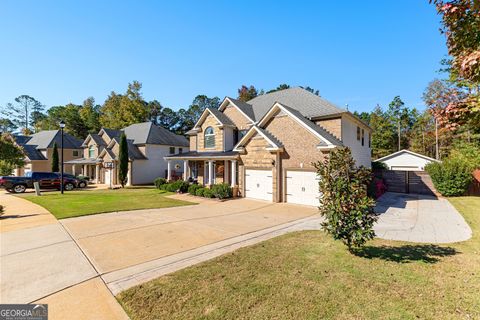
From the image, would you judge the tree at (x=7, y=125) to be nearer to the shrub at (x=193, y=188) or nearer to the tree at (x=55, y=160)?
the tree at (x=55, y=160)

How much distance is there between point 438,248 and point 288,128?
10.1 m

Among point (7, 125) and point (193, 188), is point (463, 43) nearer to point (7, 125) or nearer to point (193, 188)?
point (193, 188)

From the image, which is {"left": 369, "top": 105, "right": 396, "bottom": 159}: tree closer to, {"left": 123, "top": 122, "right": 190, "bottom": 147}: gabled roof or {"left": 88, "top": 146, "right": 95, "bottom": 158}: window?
{"left": 123, "top": 122, "right": 190, "bottom": 147}: gabled roof

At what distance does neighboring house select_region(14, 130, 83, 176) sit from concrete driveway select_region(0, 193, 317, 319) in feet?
94.8

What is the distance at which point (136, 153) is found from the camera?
28750mm

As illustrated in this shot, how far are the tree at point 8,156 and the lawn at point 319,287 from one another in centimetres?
2987

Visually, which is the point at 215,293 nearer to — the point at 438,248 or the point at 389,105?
the point at 438,248

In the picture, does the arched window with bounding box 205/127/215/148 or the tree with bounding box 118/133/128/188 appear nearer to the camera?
the arched window with bounding box 205/127/215/148

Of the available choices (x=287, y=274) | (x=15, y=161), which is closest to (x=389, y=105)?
(x=287, y=274)

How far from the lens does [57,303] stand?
159 inches

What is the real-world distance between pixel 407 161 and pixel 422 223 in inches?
708

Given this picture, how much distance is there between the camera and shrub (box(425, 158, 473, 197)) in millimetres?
16781

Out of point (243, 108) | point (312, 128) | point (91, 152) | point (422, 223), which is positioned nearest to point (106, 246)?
point (312, 128)

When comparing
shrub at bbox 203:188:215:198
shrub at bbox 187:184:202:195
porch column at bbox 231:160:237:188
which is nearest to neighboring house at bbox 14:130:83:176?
shrub at bbox 187:184:202:195
